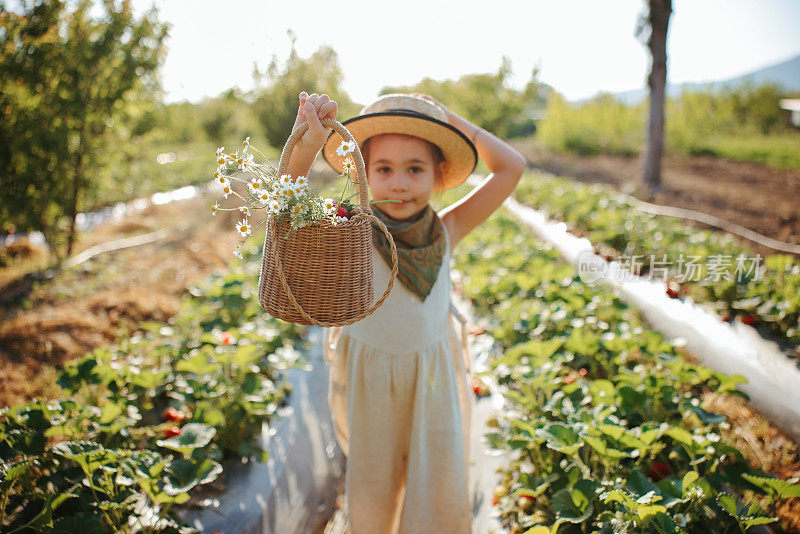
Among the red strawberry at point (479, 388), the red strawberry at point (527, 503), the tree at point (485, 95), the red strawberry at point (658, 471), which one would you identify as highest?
the tree at point (485, 95)

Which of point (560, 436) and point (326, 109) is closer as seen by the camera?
point (326, 109)

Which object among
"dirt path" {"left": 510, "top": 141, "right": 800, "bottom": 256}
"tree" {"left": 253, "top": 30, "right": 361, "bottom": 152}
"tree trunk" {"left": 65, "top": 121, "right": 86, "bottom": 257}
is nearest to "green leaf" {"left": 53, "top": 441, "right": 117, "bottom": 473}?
"tree trunk" {"left": 65, "top": 121, "right": 86, "bottom": 257}

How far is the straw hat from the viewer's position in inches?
54.1

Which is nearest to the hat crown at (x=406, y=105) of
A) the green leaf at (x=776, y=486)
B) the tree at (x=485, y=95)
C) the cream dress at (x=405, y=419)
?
the cream dress at (x=405, y=419)

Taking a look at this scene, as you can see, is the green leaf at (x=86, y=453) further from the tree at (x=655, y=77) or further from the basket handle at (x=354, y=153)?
the tree at (x=655, y=77)

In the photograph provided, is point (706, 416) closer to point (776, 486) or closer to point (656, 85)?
point (776, 486)

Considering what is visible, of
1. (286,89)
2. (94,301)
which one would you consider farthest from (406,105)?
(286,89)

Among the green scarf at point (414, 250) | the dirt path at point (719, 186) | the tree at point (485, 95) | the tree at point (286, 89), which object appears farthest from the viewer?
the tree at point (485, 95)

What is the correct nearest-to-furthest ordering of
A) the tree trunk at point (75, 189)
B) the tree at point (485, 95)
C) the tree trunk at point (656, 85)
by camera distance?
the tree trunk at point (75, 189), the tree trunk at point (656, 85), the tree at point (485, 95)

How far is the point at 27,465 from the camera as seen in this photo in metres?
1.33

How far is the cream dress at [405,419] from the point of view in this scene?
1.52m

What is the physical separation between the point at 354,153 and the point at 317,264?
26 cm

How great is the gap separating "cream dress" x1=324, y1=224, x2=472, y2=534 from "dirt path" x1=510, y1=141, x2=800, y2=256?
15.8 ft

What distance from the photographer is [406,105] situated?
4.63 feet
